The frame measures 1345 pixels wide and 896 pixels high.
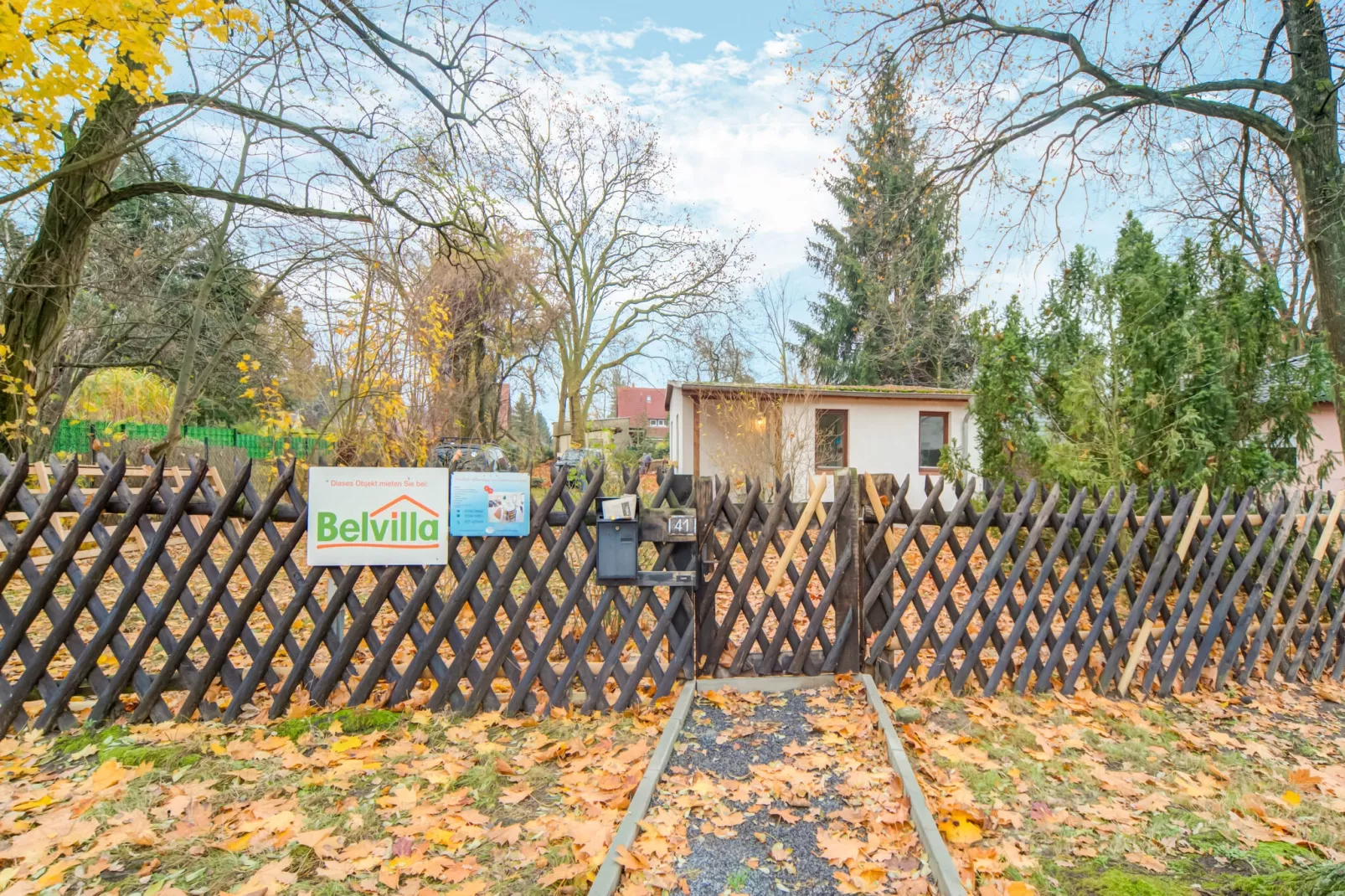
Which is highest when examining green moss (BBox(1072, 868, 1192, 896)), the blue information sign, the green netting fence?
the green netting fence

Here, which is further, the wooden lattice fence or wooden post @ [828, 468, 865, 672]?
wooden post @ [828, 468, 865, 672]

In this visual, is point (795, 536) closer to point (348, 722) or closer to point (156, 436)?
point (348, 722)

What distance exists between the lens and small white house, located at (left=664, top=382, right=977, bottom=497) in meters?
14.7

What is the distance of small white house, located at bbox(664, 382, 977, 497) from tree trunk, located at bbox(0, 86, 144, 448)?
35.0 feet

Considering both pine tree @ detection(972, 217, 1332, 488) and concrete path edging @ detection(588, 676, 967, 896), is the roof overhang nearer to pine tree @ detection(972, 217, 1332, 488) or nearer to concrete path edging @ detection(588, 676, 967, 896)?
pine tree @ detection(972, 217, 1332, 488)

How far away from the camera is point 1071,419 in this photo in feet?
24.5

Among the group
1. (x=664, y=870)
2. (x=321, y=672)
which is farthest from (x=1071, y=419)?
(x=321, y=672)

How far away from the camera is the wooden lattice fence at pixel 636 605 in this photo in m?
3.71

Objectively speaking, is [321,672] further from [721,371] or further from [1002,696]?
[721,371]

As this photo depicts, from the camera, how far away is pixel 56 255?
22.1 feet

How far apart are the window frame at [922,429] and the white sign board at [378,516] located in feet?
49.3

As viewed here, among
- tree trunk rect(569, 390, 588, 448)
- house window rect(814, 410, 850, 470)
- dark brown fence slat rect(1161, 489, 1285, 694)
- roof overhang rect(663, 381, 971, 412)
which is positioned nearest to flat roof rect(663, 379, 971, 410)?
roof overhang rect(663, 381, 971, 412)

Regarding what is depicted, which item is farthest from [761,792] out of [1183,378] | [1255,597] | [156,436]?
[156,436]

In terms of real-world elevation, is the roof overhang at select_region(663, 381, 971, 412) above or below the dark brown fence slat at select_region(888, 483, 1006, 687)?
above
